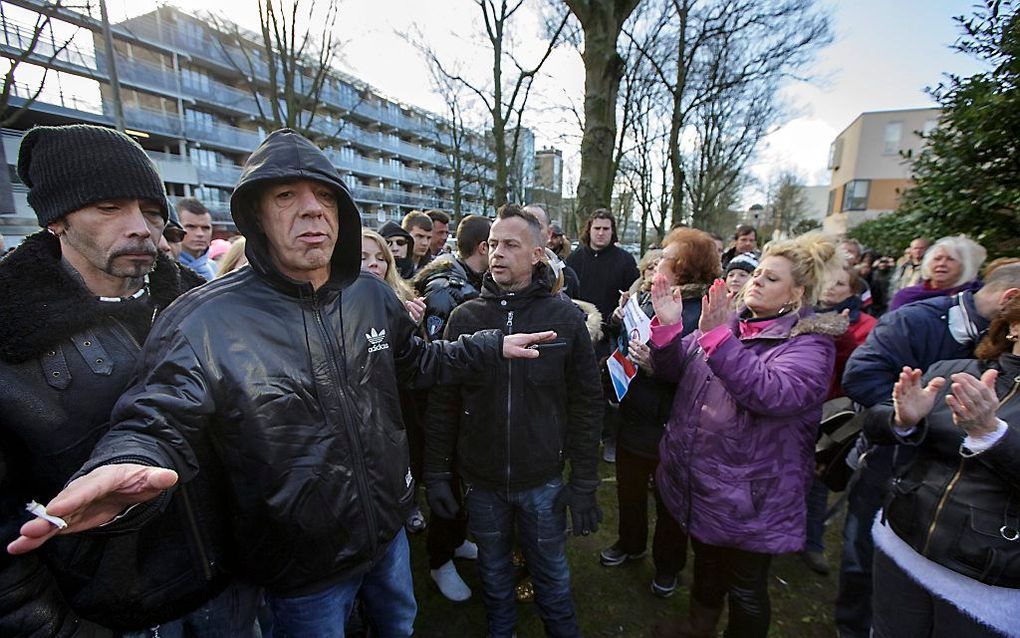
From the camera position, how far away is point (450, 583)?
9.84ft

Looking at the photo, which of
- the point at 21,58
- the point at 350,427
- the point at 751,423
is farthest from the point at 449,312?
the point at 21,58

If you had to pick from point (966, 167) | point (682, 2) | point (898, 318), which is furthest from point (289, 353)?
point (682, 2)

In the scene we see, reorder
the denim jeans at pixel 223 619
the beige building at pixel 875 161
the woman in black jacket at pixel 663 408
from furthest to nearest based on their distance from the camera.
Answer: the beige building at pixel 875 161 < the woman in black jacket at pixel 663 408 < the denim jeans at pixel 223 619

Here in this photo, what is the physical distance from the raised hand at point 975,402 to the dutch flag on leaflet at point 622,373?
1.47 m

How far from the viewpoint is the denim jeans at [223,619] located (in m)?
1.48

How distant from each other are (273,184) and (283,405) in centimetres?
78

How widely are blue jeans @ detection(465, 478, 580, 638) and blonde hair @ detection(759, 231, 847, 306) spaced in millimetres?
1647

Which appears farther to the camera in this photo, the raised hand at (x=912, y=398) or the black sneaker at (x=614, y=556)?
the black sneaker at (x=614, y=556)

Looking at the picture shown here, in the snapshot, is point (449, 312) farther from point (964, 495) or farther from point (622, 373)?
point (964, 495)

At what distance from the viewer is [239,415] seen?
4.51ft

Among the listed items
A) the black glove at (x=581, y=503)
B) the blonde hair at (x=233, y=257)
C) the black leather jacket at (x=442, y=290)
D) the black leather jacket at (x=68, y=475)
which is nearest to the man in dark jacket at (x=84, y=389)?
the black leather jacket at (x=68, y=475)

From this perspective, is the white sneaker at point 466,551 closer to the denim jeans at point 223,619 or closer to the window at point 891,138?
the denim jeans at point 223,619

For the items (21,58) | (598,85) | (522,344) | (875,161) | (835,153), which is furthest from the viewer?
(835,153)

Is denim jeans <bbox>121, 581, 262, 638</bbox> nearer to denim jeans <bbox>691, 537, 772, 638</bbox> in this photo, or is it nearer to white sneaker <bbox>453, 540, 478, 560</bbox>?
white sneaker <bbox>453, 540, 478, 560</bbox>
